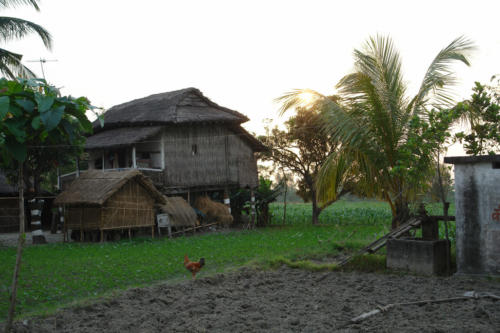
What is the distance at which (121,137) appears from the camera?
18.9 metres

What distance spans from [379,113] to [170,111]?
38.4ft

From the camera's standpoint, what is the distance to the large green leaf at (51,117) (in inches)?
149

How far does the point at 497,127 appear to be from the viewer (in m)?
8.92

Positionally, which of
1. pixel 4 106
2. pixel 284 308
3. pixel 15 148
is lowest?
pixel 284 308

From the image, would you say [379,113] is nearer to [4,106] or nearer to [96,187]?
[4,106]

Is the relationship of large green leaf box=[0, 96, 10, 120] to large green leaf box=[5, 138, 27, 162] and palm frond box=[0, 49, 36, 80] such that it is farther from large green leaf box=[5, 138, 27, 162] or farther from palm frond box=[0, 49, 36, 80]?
palm frond box=[0, 49, 36, 80]

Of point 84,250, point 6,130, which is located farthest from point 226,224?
point 6,130

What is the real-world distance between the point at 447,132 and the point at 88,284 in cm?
696

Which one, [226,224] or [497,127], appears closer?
[497,127]

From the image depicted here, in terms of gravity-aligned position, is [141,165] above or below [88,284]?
above

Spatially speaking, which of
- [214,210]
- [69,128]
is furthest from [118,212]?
[69,128]

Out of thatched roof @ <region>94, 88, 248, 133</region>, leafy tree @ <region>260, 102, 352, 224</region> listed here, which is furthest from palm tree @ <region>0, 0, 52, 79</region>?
leafy tree @ <region>260, 102, 352, 224</region>

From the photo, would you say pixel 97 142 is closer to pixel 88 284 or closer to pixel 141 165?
pixel 141 165

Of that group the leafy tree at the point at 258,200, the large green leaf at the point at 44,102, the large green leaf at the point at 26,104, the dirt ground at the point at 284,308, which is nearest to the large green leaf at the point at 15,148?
the large green leaf at the point at 26,104
